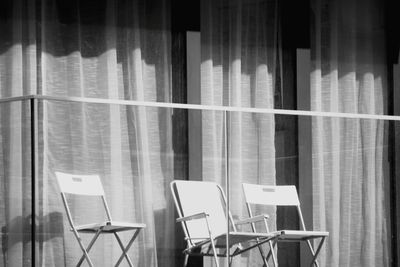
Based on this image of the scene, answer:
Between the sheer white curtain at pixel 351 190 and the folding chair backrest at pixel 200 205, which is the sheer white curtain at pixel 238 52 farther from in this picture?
the folding chair backrest at pixel 200 205

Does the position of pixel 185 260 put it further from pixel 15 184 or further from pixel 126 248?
pixel 15 184

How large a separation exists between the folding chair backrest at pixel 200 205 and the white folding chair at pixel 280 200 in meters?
0.18

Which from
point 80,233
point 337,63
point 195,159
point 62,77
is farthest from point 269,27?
point 80,233

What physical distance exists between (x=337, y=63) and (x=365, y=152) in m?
1.71

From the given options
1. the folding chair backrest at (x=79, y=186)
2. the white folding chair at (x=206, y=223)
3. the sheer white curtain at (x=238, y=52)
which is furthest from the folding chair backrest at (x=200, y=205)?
the sheer white curtain at (x=238, y=52)

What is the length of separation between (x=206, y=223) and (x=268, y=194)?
43cm

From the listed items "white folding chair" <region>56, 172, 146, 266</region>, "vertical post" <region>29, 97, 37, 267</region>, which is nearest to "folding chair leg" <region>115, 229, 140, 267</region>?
"white folding chair" <region>56, 172, 146, 266</region>

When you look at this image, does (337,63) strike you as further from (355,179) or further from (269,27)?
(355,179)

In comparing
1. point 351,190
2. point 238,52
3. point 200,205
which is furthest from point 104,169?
point 238,52

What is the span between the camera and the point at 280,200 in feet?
22.6

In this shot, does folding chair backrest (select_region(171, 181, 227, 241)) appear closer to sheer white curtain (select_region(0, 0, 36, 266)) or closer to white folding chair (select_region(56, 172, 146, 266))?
white folding chair (select_region(56, 172, 146, 266))

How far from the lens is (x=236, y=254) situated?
22.0 ft

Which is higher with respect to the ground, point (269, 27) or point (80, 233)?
point (269, 27)

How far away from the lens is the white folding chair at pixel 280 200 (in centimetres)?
686
